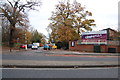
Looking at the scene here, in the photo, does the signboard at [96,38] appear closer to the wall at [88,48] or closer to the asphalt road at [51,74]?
the wall at [88,48]

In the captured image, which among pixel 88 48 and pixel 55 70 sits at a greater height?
pixel 88 48

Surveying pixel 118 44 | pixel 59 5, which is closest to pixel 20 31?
pixel 59 5

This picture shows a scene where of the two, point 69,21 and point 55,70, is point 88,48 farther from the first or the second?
point 55,70

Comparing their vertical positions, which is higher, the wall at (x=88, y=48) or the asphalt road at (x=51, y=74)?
the wall at (x=88, y=48)

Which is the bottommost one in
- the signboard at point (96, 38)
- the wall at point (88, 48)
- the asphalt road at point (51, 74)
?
the asphalt road at point (51, 74)

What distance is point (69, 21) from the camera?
1711 inches

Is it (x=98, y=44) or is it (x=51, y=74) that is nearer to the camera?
(x=51, y=74)

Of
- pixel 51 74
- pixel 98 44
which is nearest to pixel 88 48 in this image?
pixel 98 44

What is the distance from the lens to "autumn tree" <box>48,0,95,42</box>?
141ft

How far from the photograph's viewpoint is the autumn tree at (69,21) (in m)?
42.9

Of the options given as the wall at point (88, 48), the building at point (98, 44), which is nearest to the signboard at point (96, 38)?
the building at point (98, 44)

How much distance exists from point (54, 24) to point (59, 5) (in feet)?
19.6

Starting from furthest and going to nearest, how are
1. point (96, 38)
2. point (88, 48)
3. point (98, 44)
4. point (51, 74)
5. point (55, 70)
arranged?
point (96, 38), point (88, 48), point (98, 44), point (55, 70), point (51, 74)

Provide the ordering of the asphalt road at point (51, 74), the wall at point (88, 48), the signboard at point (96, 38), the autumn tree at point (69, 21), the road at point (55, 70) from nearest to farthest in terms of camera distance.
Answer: the asphalt road at point (51, 74)
the road at point (55, 70)
the wall at point (88, 48)
the signboard at point (96, 38)
the autumn tree at point (69, 21)
